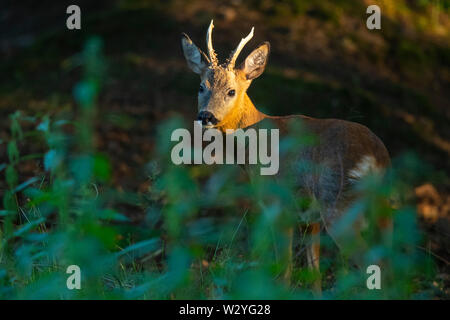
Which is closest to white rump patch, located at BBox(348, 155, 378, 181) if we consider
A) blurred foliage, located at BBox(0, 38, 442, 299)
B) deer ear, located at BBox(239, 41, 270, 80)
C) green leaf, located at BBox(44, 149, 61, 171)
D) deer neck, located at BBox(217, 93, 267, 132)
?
blurred foliage, located at BBox(0, 38, 442, 299)

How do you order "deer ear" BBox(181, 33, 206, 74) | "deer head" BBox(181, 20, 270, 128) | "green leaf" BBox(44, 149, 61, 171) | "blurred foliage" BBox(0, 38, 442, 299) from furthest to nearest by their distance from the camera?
"deer ear" BBox(181, 33, 206, 74), "deer head" BBox(181, 20, 270, 128), "green leaf" BBox(44, 149, 61, 171), "blurred foliage" BBox(0, 38, 442, 299)

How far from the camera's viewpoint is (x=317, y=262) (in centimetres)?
579

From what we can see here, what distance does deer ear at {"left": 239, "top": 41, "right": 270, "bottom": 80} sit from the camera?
6.36m

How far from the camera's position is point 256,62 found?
6.41 meters

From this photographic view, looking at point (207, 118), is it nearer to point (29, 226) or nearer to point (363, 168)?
point (363, 168)

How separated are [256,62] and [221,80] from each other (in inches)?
18.6

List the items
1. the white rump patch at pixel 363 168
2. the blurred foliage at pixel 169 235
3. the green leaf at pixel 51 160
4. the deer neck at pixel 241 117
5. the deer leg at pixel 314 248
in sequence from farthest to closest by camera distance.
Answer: the deer neck at pixel 241 117
the deer leg at pixel 314 248
the white rump patch at pixel 363 168
the green leaf at pixel 51 160
the blurred foliage at pixel 169 235

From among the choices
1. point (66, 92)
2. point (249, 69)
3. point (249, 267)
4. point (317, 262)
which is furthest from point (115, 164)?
point (249, 267)

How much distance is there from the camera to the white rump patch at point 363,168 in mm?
5340

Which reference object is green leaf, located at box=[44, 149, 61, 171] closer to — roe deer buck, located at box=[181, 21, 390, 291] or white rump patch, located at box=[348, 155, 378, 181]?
roe deer buck, located at box=[181, 21, 390, 291]


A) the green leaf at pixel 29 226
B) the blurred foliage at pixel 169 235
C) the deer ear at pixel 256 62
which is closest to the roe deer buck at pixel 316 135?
the deer ear at pixel 256 62

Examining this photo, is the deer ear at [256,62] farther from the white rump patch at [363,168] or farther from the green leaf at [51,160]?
the green leaf at [51,160]

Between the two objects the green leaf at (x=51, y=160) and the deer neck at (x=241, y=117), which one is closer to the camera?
the green leaf at (x=51, y=160)
